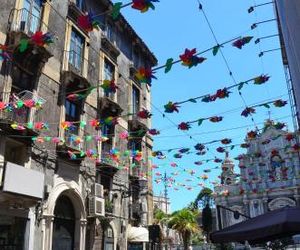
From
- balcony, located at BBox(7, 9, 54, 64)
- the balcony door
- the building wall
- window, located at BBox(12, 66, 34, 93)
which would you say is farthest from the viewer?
the balcony door

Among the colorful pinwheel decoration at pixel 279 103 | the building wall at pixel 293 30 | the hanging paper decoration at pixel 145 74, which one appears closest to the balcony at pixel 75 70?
the hanging paper decoration at pixel 145 74

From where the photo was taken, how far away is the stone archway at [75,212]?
14.1 meters

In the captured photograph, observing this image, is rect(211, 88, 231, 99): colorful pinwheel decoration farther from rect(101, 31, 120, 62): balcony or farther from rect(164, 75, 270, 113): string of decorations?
rect(101, 31, 120, 62): balcony

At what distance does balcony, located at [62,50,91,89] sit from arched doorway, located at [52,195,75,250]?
453cm

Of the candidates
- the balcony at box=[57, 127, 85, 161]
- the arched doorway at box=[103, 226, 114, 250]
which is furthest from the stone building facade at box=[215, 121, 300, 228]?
the balcony at box=[57, 127, 85, 161]

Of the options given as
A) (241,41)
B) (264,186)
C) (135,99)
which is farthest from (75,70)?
(264,186)

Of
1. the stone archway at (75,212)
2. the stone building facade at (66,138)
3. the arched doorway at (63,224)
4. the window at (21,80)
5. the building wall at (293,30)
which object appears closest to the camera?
the building wall at (293,30)

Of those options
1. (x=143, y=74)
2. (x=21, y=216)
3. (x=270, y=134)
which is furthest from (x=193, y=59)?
(x=270, y=134)

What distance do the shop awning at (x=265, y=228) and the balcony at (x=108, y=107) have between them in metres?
11.3

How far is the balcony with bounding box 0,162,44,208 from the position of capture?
11758 mm

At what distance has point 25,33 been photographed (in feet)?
44.5

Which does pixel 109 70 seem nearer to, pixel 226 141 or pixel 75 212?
pixel 75 212

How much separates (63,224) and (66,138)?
3.31 m

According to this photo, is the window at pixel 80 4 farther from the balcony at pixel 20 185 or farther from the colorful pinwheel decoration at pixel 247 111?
the colorful pinwheel decoration at pixel 247 111
